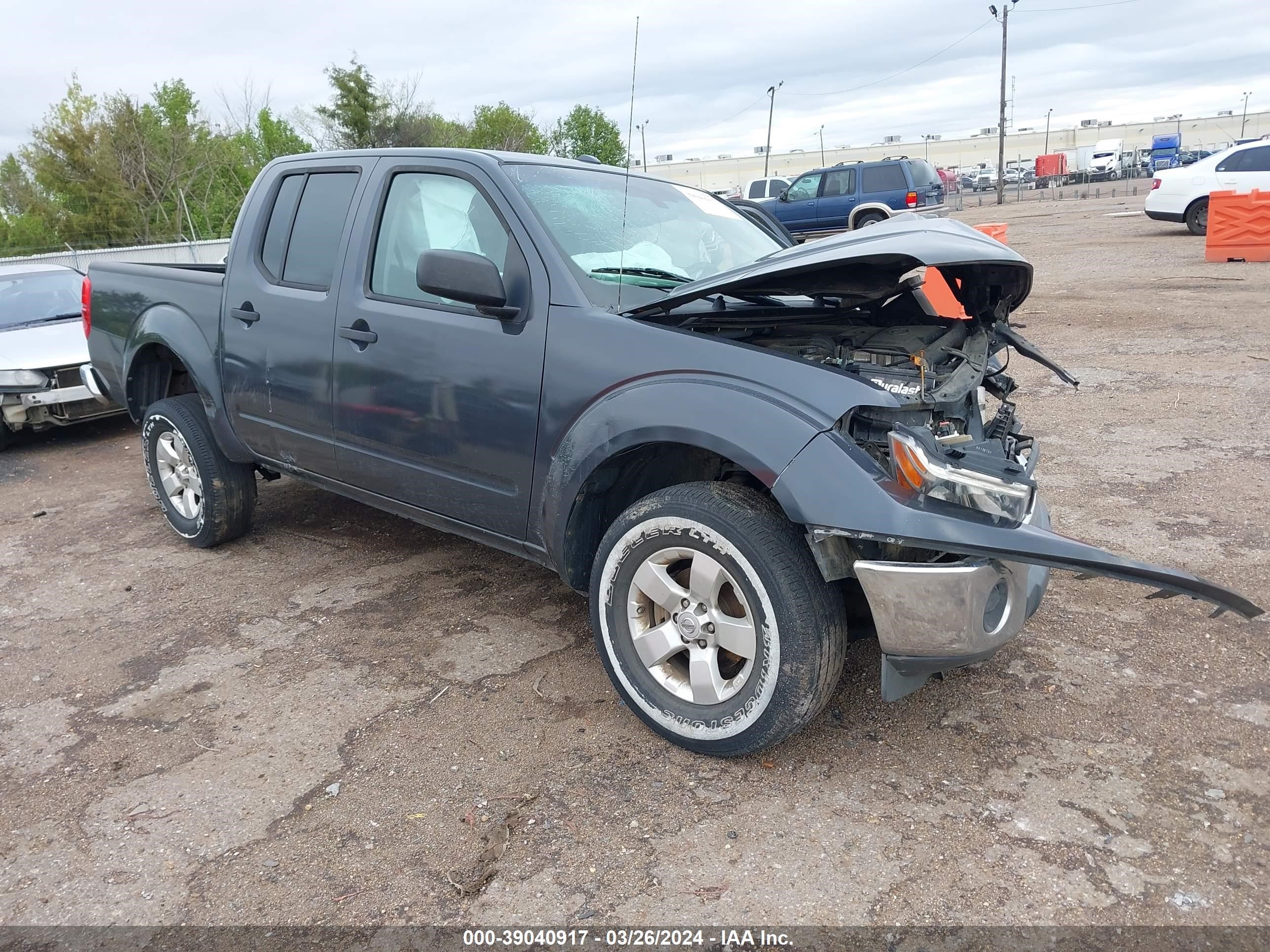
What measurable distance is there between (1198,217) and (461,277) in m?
18.8

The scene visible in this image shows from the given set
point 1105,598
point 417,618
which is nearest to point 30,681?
point 417,618

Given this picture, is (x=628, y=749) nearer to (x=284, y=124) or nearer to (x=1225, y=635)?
(x=1225, y=635)

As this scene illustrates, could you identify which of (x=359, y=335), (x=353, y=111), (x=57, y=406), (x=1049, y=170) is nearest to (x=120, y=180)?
(x=353, y=111)

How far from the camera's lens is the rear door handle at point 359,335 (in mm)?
3654

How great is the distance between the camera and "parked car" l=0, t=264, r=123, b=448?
7371 millimetres

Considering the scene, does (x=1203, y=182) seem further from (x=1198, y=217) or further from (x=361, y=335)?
(x=361, y=335)

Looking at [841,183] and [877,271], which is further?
[841,183]

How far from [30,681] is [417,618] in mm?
1488

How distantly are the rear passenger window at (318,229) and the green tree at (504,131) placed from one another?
153 feet

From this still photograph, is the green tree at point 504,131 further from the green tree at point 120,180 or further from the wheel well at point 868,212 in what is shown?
the wheel well at point 868,212

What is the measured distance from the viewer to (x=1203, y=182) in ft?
55.7

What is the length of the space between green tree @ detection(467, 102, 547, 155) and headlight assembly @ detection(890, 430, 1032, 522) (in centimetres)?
4874

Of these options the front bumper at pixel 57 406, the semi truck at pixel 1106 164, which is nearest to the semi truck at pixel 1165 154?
the semi truck at pixel 1106 164

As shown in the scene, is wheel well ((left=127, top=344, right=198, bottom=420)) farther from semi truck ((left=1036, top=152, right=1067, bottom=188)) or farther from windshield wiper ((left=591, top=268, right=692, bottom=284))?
semi truck ((left=1036, top=152, right=1067, bottom=188))
